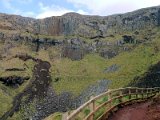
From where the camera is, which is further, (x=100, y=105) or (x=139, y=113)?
(x=139, y=113)

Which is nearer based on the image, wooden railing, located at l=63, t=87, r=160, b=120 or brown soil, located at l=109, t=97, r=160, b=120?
wooden railing, located at l=63, t=87, r=160, b=120

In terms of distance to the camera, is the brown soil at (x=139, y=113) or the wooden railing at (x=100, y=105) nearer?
the wooden railing at (x=100, y=105)

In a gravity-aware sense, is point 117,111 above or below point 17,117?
above

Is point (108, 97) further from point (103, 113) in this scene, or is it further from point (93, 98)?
point (93, 98)

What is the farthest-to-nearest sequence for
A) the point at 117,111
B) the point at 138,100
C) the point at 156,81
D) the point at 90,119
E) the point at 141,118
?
the point at 156,81
the point at 138,100
the point at 117,111
the point at 141,118
the point at 90,119

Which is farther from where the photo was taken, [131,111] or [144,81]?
[144,81]

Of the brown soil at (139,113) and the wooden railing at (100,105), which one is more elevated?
the wooden railing at (100,105)

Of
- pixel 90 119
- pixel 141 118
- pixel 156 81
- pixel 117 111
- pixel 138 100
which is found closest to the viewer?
pixel 90 119

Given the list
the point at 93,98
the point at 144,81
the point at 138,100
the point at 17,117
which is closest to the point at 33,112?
the point at 17,117

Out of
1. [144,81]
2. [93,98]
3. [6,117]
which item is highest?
[93,98]

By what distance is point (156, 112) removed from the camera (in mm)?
23281

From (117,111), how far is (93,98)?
6425mm

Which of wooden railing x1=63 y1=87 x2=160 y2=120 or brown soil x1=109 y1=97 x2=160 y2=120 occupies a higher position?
wooden railing x1=63 y1=87 x2=160 y2=120

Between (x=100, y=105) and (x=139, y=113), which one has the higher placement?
(x=100, y=105)
